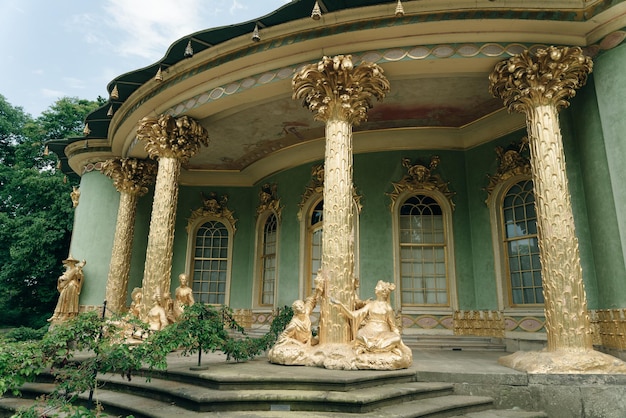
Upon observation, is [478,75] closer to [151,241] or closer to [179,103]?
[179,103]

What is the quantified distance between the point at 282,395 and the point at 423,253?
5.88 meters

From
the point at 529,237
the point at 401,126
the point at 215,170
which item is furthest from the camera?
the point at 215,170

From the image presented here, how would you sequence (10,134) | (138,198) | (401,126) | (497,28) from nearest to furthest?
(497,28)
(401,126)
(138,198)
(10,134)

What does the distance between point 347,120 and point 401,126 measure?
319 centimetres

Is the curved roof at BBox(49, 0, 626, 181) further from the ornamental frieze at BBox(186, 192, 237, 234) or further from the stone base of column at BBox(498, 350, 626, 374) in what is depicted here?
the ornamental frieze at BBox(186, 192, 237, 234)

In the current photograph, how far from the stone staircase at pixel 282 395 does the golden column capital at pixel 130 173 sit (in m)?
6.25

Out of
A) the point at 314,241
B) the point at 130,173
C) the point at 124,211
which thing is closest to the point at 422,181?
the point at 314,241

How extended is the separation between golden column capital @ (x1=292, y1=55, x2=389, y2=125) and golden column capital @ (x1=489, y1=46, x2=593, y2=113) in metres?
1.98

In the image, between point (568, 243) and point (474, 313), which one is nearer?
point (568, 243)

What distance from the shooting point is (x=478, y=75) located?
7.11 meters

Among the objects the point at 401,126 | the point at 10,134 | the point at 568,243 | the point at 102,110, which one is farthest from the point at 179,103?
the point at 10,134

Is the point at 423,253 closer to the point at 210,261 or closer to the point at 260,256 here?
the point at 260,256

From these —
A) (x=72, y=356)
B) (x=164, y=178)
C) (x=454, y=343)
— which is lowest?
(x=454, y=343)

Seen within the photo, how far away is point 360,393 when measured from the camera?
4.36m
